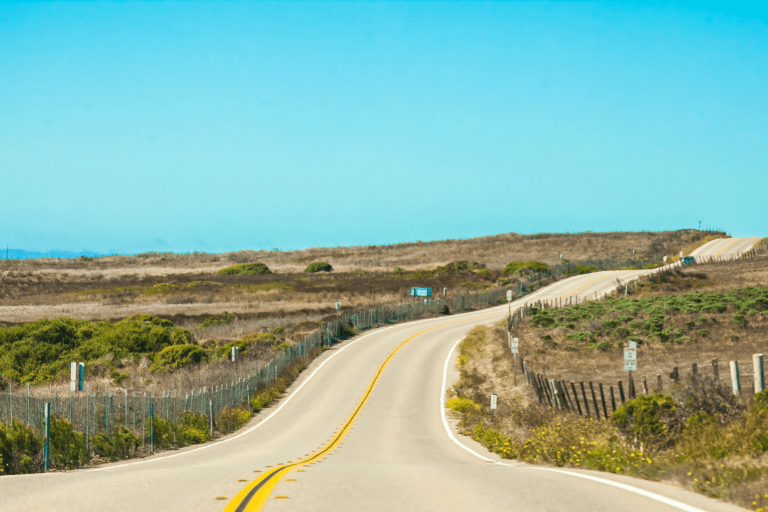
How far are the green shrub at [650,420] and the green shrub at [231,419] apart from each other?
59.1 feet

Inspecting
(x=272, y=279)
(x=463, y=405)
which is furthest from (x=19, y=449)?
(x=272, y=279)

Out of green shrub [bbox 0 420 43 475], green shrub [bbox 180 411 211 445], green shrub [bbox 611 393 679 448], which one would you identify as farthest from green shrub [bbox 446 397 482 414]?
green shrub [bbox 0 420 43 475]

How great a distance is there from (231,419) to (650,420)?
1942 centimetres

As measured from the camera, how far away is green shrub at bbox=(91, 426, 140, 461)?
62.8 feet

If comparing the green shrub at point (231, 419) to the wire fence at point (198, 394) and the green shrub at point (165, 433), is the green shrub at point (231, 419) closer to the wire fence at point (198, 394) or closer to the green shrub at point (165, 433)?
the wire fence at point (198, 394)

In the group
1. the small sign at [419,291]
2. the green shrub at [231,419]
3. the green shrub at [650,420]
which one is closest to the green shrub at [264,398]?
the green shrub at [231,419]

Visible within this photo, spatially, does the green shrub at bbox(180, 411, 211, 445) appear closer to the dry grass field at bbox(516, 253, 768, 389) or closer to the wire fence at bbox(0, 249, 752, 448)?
the wire fence at bbox(0, 249, 752, 448)

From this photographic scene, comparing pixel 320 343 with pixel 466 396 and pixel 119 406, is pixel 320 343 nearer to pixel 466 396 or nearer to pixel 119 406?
pixel 466 396

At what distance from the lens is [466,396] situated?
34.8 meters

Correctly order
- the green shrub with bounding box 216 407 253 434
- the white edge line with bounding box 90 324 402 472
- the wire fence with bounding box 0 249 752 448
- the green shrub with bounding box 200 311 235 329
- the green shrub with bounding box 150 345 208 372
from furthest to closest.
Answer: the green shrub with bounding box 200 311 235 329 → the green shrub with bounding box 150 345 208 372 → the green shrub with bounding box 216 407 253 434 → the wire fence with bounding box 0 249 752 448 → the white edge line with bounding box 90 324 402 472

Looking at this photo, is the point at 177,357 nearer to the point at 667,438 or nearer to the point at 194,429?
the point at 194,429

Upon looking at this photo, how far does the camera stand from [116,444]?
19.7 meters

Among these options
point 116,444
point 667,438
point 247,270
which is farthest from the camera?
point 247,270

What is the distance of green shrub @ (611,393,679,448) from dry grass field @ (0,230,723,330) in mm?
40753
